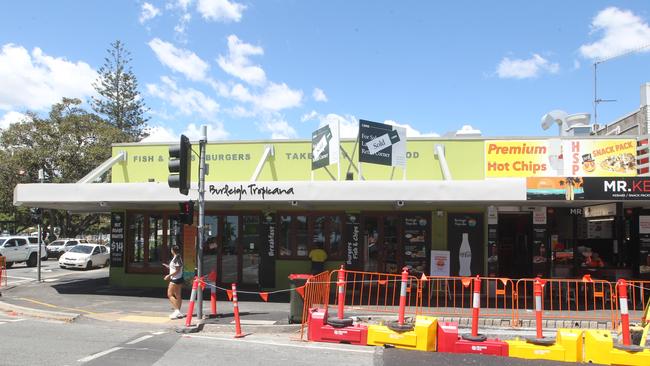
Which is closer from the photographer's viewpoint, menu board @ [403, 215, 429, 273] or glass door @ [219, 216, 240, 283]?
menu board @ [403, 215, 429, 273]

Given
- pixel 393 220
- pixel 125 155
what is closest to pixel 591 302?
pixel 393 220

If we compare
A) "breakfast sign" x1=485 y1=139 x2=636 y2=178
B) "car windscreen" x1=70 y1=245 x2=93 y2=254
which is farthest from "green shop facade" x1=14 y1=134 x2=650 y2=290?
"car windscreen" x1=70 y1=245 x2=93 y2=254

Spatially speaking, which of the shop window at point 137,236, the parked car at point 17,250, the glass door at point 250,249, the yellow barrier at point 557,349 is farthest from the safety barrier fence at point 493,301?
the parked car at point 17,250

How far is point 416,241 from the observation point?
1686 centimetres

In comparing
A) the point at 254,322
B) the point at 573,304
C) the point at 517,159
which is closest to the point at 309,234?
the point at 254,322

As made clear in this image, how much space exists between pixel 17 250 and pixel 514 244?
87.3 feet

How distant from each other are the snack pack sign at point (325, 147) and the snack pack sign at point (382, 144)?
0.75 meters

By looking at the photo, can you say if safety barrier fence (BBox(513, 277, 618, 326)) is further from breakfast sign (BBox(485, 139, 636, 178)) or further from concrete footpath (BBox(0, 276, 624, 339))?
breakfast sign (BBox(485, 139, 636, 178))

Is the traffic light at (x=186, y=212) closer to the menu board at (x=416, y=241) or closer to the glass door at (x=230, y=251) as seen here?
the glass door at (x=230, y=251)

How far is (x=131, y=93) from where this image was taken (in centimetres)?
5394

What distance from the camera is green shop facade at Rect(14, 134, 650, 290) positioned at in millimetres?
16297

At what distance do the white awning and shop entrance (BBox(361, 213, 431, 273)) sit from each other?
9.17 ft

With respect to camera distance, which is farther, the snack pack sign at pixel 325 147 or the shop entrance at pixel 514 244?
the shop entrance at pixel 514 244

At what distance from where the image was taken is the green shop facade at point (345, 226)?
53.5 ft
